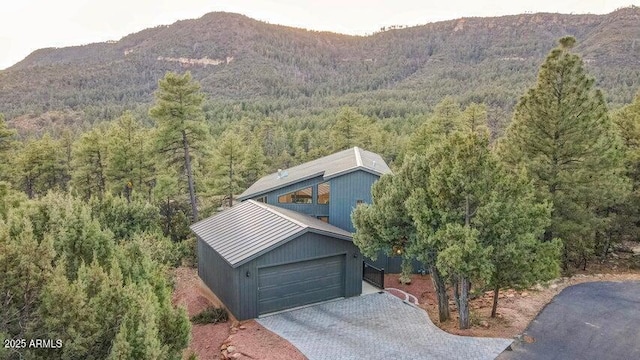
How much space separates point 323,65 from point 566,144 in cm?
16302

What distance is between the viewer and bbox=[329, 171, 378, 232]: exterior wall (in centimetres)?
1903

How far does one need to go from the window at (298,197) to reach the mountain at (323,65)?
56.5 m

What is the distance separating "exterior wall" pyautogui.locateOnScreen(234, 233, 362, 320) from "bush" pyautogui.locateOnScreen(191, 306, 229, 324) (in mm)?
927

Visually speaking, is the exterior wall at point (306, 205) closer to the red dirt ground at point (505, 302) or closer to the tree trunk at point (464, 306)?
the red dirt ground at point (505, 302)

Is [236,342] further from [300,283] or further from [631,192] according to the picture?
[631,192]

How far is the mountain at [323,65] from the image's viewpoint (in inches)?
3831

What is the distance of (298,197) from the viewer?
65.4ft

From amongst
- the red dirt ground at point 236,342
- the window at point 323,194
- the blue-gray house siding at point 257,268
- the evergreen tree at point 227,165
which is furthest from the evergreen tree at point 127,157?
the red dirt ground at point 236,342

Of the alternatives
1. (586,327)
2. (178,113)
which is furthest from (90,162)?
(586,327)

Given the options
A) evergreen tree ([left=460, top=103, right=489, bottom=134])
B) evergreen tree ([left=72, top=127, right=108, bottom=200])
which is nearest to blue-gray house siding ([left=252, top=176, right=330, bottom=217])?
evergreen tree ([left=72, top=127, right=108, bottom=200])

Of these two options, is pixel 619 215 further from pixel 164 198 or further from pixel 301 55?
pixel 301 55

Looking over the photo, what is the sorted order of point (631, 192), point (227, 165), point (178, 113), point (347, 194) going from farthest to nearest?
point (227, 165)
point (178, 113)
point (631, 192)
point (347, 194)

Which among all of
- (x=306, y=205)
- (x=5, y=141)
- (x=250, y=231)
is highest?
(x=5, y=141)

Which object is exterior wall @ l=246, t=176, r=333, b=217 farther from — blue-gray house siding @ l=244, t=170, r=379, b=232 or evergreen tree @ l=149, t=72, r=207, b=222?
evergreen tree @ l=149, t=72, r=207, b=222
